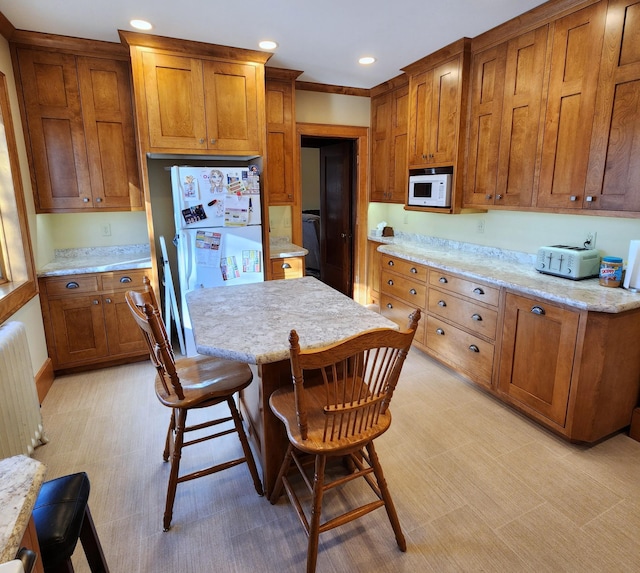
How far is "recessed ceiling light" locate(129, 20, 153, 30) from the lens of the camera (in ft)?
8.60

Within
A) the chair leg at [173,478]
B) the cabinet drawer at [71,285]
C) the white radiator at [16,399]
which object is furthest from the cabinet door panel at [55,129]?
the chair leg at [173,478]

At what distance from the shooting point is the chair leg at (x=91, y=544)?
4.06 feet

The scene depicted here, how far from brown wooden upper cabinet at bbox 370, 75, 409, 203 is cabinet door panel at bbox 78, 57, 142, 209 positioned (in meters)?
2.53

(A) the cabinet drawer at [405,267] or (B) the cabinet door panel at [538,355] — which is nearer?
(B) the cabinet door panel at [538,355]

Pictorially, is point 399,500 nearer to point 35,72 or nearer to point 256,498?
point 256,498

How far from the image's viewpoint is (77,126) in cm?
307

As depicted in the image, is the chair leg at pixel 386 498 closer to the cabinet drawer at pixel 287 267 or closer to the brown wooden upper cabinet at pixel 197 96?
the cabinet drawer at pixel 287 267

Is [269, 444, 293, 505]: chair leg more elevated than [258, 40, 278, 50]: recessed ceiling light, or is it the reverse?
[258, 40, 278, 50]: recessed ceiling light

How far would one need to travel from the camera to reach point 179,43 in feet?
9.61

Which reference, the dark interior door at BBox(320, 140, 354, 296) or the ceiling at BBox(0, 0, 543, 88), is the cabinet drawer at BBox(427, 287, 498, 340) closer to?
the dark interior door at BBox(320, 140, 354, 296)

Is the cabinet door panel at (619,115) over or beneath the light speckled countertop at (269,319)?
over

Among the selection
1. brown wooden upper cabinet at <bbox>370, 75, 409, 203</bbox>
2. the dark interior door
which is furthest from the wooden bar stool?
the dark interior door

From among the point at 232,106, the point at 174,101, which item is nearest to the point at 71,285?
the point at 174,101

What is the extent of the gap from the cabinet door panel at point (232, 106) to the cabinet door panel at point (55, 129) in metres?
1.01
